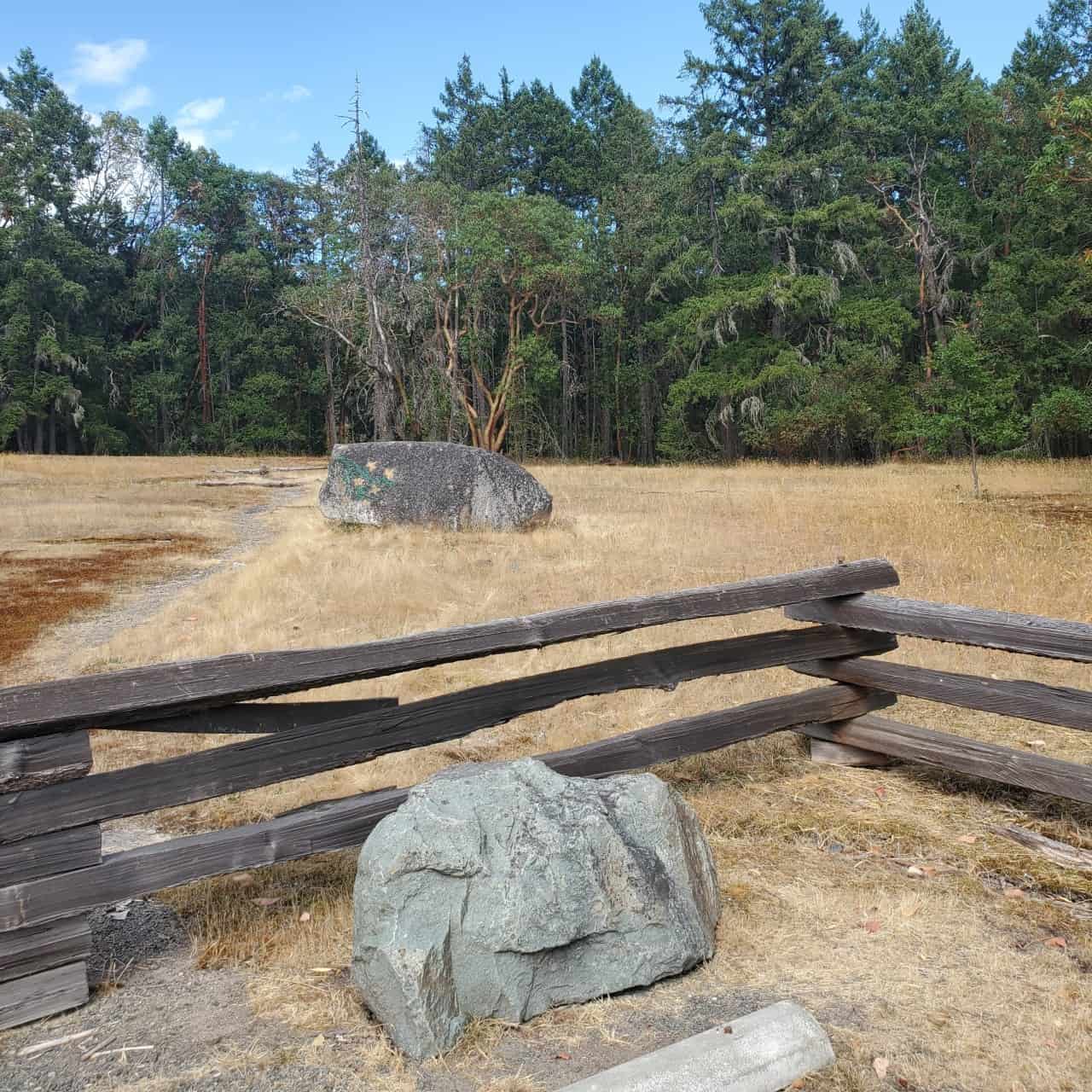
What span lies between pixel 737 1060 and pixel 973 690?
2733 millimetres

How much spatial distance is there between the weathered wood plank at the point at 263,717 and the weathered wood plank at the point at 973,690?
2.58 m

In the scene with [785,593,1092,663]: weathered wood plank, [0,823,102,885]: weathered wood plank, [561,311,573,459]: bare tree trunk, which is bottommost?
[0,823,102,885]: weathered wood plank

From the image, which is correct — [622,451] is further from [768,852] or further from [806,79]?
[768,852]

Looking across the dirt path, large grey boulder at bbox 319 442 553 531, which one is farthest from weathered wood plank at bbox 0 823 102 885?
large grey boulder at bbox 319 442 553 531

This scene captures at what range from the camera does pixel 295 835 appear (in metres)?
3.68

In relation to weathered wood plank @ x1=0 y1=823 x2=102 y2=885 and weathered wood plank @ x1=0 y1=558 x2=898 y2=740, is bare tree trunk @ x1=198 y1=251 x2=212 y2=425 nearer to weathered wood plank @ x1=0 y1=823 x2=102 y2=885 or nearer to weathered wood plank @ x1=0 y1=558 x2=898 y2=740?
weathered wood plank @ x1=0 y1=558 x2=898 y2=740

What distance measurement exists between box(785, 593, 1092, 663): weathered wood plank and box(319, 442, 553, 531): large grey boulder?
9.57 meters

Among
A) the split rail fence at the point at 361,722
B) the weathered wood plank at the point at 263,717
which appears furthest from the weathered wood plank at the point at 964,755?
the weathered wood plank at the point at 263,717

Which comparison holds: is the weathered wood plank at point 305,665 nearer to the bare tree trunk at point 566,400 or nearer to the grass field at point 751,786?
the grass field at point 751,786

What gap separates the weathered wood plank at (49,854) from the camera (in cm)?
312

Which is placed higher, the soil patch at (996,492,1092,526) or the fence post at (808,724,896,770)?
the soil patch at (996,492,1092,526)

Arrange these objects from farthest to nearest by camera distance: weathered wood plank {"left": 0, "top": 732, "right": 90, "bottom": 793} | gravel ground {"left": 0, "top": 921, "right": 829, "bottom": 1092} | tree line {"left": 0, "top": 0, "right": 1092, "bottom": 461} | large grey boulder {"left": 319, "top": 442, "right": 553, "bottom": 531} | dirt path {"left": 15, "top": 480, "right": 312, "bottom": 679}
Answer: tree line {"left": 0, "top": 0, "right": 1092, "bottom": 461} < large grey boulder {"left": 319, "top": 442, "right": 553, "bottom": 531} < dirt path {"left": 15, "top": 480, "right": 312, "bottom": 679} < weathered wood plank {"left": 0, "top": 732, "right": 90, "bottom": 793} < gravel ground {"left": 0, "top": 921, "right": 829, "bottom": 1092}

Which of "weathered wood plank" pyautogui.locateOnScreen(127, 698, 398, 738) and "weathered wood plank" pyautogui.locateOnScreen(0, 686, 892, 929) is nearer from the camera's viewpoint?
"weathered wood plank" pyautogui.locateOnScreen(0, 686, 892, 929)

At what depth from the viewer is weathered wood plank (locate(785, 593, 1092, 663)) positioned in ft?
13.9
